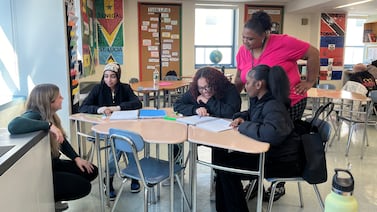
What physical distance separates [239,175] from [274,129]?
0.46 m

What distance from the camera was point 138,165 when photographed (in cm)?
197

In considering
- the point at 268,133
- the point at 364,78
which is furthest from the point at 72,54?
the point at 364,78

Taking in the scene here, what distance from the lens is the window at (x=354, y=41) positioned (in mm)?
9094

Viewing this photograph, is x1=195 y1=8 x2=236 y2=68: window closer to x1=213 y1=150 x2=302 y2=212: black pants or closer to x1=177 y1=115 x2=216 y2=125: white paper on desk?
x1=177 y1=115 x2=216 y2=125: white paper on desk

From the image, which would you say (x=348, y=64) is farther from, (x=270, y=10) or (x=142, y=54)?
(x=142, y=54)

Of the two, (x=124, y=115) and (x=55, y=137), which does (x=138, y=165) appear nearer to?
(x=55, y=137)

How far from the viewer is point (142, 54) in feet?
25.0

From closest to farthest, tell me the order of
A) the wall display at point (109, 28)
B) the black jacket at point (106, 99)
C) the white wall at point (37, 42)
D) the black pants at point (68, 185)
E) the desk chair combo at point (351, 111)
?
the black pants at point (68, 185) → the black jacket at point (106, 99) → the white wall at point (37, 42) → the desk chair combo at point (351, 111) → the wall display at point (109, 28)

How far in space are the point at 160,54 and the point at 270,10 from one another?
303 centimetres

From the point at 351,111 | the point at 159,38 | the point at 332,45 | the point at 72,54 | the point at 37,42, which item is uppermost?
the point at 159,38

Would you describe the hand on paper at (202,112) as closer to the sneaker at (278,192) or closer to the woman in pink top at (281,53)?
the woman in pink top at (281,53)

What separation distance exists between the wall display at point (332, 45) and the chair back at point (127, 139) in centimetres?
745

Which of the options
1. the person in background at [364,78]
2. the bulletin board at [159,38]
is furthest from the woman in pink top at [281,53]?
the bulletin board at [159,38]

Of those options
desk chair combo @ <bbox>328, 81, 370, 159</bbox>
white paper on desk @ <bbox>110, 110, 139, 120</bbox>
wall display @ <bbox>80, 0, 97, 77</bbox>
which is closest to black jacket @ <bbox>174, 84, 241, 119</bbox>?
white paper on desk @ <bbox>110, 110, 139, 120</bbox>
